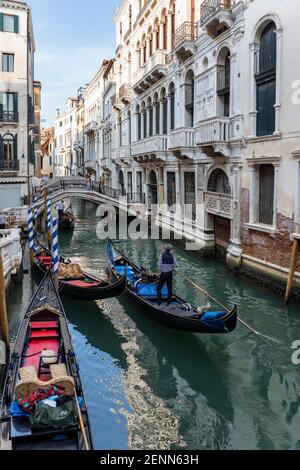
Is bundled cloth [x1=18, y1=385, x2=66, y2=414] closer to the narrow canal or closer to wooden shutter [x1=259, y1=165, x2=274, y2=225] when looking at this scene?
the narrow canal

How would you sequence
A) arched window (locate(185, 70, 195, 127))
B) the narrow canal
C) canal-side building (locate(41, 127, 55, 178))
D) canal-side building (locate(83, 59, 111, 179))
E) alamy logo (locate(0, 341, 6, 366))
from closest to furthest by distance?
the narrow canal
alamy logo (locate(0, 341, 6, 366))
arched window (locate(185, 70, 195, 127))
canal-side building (locate(83, 59, 111, 179))
canal-side building (locate(41, 127, 55, 178))

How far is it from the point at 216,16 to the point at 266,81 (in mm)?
2212

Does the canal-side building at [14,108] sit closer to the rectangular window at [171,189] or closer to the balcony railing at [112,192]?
the balcony railing at [112,192]

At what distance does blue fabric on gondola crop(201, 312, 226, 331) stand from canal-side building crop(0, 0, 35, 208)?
12.4m

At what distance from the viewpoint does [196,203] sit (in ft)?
41.7

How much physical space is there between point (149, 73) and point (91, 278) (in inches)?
360

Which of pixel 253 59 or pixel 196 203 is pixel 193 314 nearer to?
pixel 253 59

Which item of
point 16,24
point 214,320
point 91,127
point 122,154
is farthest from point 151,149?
point 91,127

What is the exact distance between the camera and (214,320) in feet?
19.4

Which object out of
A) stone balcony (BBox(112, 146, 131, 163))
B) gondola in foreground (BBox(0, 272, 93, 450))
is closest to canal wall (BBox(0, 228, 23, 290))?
gondola in foreground (BBox(0, 272, 93, 450))

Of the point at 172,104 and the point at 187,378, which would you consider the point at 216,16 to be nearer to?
the point at 172,104

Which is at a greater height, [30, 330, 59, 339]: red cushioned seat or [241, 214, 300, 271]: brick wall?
[241, 214, 300, 271]: brick wall

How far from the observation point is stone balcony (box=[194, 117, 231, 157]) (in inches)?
402
